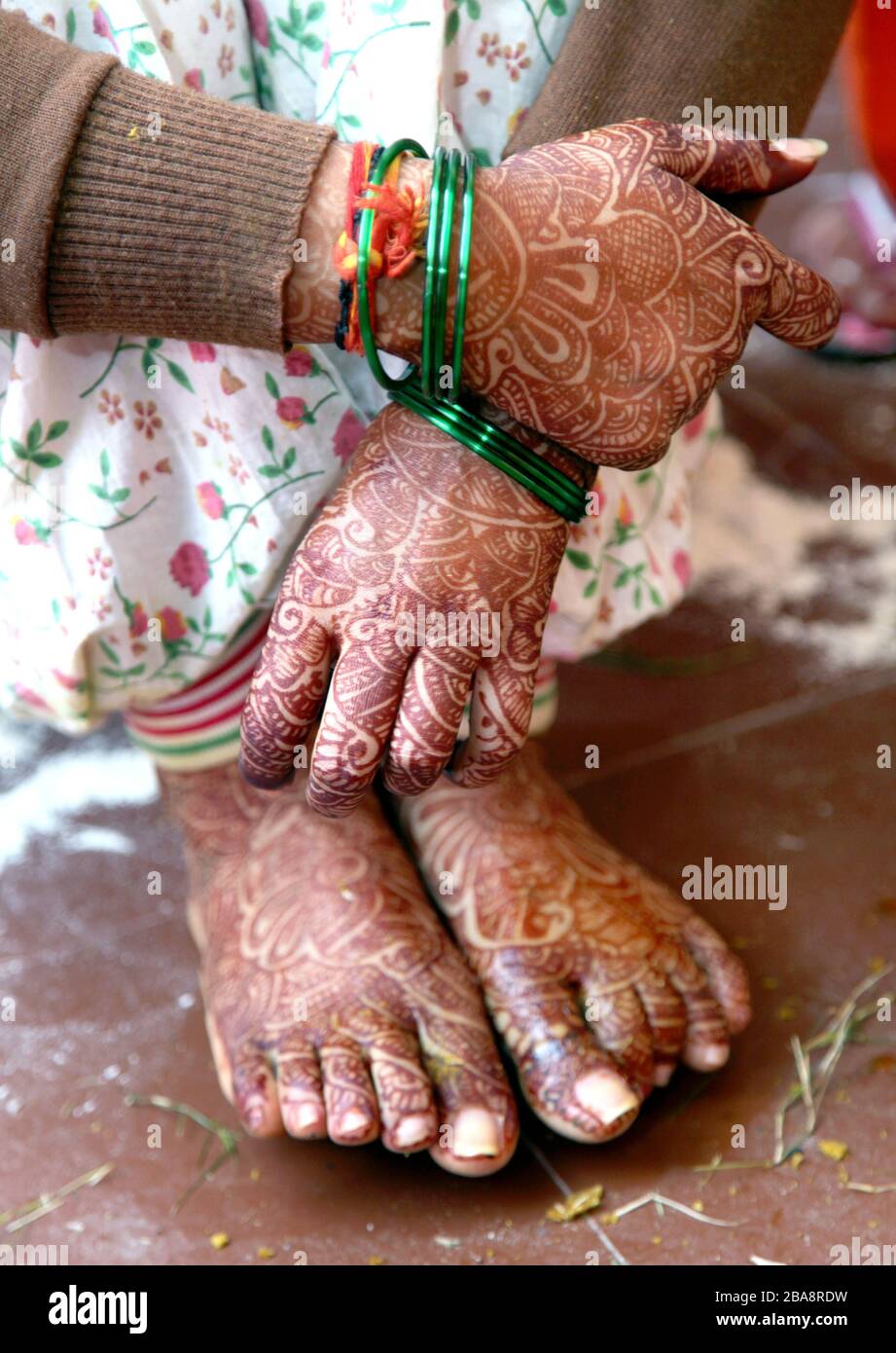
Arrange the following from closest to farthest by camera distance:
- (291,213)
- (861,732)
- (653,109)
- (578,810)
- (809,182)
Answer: (291,213)
(653,109)
(578,810)
(861,732)
(809,182)

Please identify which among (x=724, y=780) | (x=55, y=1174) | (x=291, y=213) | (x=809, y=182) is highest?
(x=291, y=213)

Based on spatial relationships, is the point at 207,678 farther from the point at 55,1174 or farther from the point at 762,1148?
the point at 762,1148

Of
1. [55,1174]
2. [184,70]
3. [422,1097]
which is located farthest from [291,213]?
[55,1174]

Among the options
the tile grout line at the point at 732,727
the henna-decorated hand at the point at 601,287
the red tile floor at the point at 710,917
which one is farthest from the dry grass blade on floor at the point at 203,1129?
the henna-decorated hand at the point at 601,287

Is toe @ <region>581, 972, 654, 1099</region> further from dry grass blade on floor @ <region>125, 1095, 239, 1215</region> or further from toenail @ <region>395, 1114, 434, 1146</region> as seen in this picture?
dry grass blade on floor @ <region>125, 1095, 239, 1215</region>

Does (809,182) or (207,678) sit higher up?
(809,182)

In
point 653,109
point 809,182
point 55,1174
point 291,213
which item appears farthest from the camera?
point 809,182

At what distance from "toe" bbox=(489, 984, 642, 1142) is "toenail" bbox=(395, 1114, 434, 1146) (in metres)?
0.09

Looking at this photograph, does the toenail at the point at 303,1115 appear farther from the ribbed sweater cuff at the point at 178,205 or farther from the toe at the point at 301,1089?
the ribbed sweater cuff at the point at 178,205

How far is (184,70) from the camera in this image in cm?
83

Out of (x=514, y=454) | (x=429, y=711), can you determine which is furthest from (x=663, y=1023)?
(x=514, y=454)

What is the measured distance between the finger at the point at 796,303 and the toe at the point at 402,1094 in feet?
1.86

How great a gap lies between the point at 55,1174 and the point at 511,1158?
34 centimetres

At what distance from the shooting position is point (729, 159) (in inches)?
31.6
